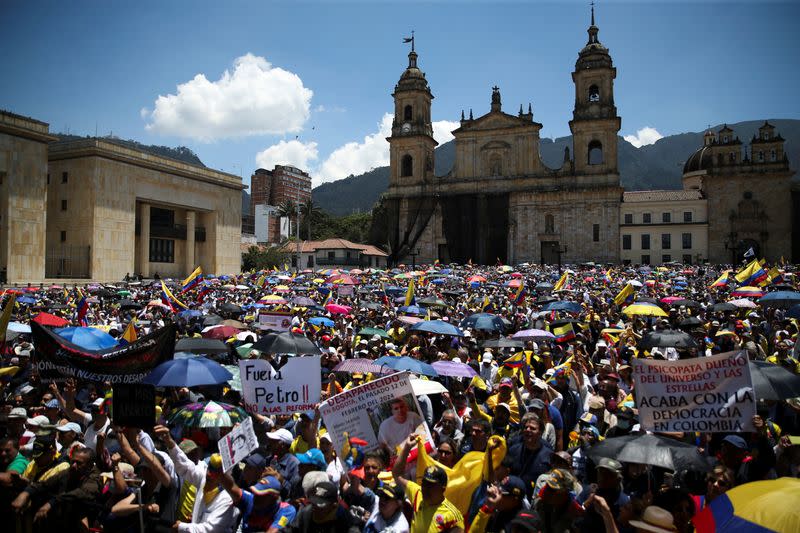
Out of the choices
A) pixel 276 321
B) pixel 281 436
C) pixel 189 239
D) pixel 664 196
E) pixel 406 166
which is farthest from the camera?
pixel 406 166

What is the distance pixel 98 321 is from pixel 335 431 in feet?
45.9

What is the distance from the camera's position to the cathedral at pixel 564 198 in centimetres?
5788

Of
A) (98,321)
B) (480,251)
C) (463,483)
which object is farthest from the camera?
(480,251)

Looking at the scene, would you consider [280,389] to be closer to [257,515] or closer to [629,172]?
[257,515]

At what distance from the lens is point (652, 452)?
14.2 feet

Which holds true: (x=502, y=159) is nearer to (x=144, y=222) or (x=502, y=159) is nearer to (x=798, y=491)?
(x=144, y=222)

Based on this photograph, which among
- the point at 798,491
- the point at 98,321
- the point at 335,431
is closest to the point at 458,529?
the point at 335,431

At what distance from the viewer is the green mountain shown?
17000cm

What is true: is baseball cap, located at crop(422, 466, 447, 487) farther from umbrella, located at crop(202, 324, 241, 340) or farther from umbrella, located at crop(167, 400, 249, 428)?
umbrella, located at crop(202, 324, 241, 340)

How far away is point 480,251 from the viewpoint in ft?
201

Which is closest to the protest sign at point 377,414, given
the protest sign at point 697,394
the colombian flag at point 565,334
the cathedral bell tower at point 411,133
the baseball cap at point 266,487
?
the baseball cap at point 266,487

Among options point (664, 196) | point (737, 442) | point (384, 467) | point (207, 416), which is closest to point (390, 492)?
point (384, 467)

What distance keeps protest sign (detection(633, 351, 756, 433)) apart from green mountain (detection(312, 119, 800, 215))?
15603 centimetres

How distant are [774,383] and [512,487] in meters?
3.32
